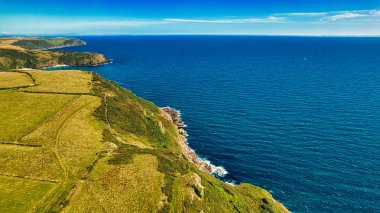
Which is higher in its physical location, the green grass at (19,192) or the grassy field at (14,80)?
the grassy field at (14,80)

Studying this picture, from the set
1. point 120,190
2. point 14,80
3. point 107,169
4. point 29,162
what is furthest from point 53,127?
point 14,80

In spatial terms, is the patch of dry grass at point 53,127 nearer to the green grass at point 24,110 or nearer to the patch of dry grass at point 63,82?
the green grass at point 24,110

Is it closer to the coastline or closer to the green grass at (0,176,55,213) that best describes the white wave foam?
the coastline

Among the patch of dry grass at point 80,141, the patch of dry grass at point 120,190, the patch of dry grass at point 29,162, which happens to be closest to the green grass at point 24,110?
the patch of dry grass at point 29,162

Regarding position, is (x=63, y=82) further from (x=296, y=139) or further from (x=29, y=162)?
(x=296, y=139)

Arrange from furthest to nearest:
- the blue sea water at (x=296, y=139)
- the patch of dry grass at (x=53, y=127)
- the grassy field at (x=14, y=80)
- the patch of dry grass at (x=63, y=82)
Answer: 1. the grassy field at (x=14, y=80)
2. the patch of dry grass at (x=63, y=82)
3. the blue sea water at (x=296, y=139)
4. the patch of dry grass at (x=53, y=127)

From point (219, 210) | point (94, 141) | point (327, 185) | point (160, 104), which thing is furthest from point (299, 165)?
point (160, 104)
